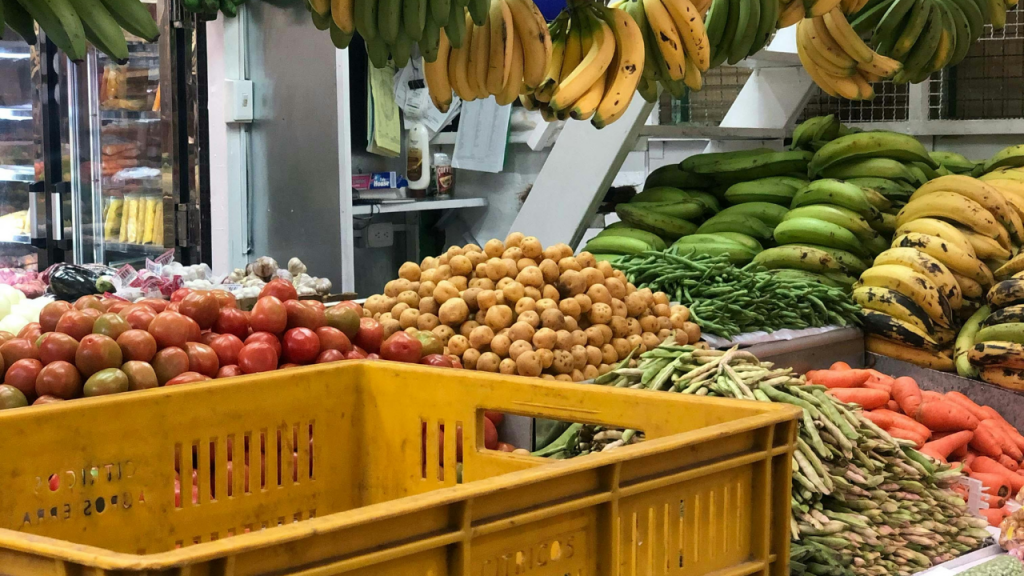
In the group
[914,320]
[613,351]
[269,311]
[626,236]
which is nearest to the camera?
[269,311]

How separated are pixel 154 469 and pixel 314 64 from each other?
3.86 metres

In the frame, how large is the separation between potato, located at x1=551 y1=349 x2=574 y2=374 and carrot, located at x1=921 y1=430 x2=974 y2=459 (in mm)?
1131

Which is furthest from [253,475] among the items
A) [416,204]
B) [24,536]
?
[416,204]

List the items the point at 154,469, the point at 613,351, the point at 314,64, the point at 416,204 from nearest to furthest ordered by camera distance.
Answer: the point at 154,469 → the point at 613,351 → the point at 314,64 → the point at 416,204

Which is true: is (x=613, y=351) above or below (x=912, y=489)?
above

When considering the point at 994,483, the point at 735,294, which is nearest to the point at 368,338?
the point at 735,294

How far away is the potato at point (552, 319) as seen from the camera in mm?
2961

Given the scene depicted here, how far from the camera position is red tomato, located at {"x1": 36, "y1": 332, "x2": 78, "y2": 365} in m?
2.06

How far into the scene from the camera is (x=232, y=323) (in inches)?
95.2

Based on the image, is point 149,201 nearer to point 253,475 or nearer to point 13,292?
point 13,292

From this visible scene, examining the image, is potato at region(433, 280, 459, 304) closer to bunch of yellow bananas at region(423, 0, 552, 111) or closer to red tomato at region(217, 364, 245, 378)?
bunch of yellow bananas at region(423, 0, 552, 111)

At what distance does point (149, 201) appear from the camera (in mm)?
5434

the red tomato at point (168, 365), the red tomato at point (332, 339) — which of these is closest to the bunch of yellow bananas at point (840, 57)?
the red tomato at point (332, 339)

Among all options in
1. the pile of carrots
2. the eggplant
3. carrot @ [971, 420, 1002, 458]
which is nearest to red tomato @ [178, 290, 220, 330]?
the eggplant
